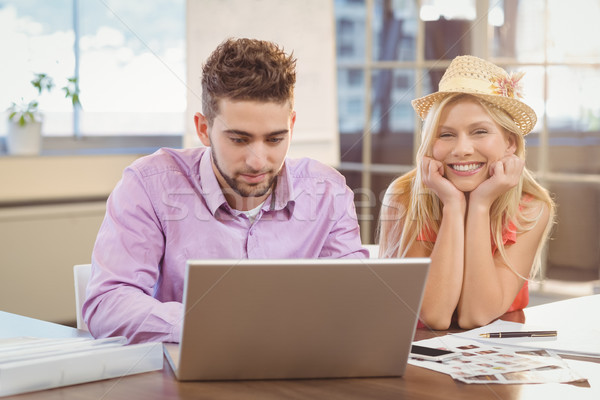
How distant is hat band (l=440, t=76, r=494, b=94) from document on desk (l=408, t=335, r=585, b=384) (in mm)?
674

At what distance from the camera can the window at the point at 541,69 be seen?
3285 mm

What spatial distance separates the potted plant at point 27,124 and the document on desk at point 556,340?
2.57m

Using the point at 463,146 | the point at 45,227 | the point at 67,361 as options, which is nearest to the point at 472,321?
the point at 463,146

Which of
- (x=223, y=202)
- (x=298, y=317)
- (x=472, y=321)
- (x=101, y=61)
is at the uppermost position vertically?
(x=101, y=61)

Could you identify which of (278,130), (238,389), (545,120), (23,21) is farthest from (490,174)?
(23,21)

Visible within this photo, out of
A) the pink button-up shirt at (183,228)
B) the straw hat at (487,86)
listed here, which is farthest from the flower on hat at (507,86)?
the pink button-up shirt at (183,228)

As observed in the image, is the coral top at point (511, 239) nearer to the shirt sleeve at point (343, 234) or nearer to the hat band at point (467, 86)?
the shirt sleeve at point (343, 234)

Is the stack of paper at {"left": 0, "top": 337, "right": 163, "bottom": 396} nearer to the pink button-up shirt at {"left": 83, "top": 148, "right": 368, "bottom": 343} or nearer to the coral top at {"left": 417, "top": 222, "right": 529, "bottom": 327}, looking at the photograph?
the pink button-up shirt at {"left": 83, "top": 148, "right": 368, "bottom": 343}

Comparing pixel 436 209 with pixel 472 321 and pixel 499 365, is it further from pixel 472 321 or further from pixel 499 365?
pixel 499 365

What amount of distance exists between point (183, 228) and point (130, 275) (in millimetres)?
172

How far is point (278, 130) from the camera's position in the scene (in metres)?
1.48

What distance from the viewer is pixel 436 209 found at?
178 cm

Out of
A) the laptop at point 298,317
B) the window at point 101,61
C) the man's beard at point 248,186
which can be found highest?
the window at point 101,61

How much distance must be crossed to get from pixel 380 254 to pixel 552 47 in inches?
77.4
